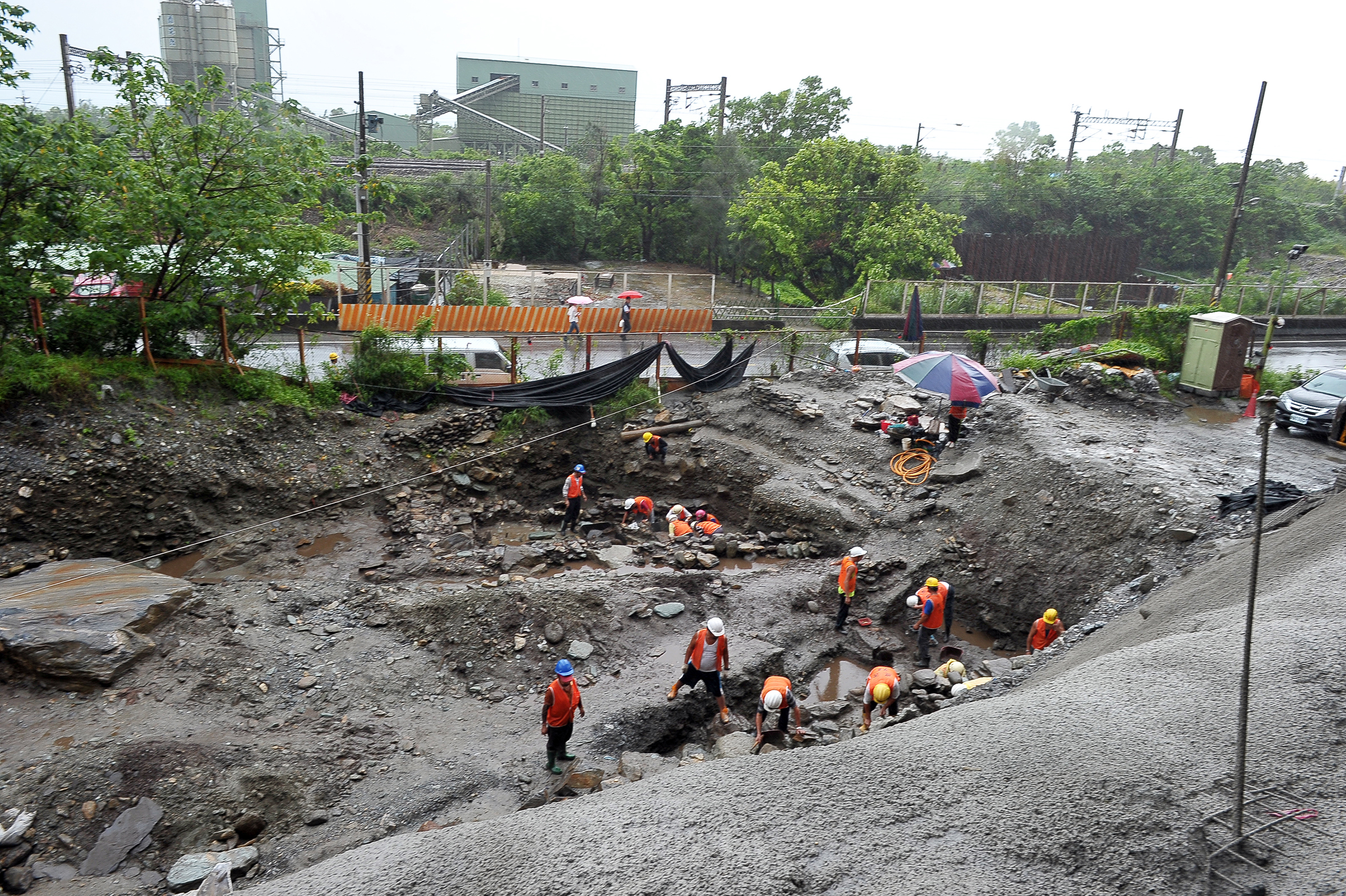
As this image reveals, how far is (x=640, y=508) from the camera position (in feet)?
48.4

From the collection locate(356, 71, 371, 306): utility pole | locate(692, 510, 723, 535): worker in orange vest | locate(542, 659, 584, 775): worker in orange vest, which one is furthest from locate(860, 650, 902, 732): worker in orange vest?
locate(356, 71, 371, 306): utility pole

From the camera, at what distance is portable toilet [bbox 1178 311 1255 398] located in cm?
1742

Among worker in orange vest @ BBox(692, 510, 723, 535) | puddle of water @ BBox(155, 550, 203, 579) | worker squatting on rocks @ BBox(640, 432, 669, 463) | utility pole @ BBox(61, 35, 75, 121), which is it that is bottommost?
puddle of water @ BBox(155, 550, 203, 579)

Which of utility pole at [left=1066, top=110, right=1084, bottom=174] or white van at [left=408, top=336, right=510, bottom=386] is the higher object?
utility pole at [left=1066, top=110, right=1084, bottom=174]

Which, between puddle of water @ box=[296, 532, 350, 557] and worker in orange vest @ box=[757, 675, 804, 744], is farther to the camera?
puddle of water @ box=[296, 532, 350, 557]

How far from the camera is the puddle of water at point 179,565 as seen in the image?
12.4m

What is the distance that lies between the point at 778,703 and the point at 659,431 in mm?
8881

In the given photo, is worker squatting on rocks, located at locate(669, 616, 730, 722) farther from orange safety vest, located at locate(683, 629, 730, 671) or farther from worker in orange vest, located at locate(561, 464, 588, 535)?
worker in orange vest, located at locate(561, 464, 588, 535)

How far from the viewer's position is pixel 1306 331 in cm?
2909

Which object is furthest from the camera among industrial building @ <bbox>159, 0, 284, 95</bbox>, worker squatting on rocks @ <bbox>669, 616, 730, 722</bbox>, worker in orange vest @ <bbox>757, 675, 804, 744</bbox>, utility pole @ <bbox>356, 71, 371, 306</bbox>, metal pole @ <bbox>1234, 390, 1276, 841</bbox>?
industrial building @ <bbox>159, 0, 284, 95</bbox>

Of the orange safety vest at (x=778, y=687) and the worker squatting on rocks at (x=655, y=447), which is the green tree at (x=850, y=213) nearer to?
the worker squatting on rocks at (x=655, y=447)

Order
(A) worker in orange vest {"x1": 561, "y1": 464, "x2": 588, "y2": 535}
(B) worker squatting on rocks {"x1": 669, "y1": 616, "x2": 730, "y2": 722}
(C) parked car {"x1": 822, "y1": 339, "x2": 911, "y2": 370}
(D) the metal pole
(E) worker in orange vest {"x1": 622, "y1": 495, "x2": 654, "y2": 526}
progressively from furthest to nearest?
(C) parked car {"x1": 822, "y1": 339, "x2": 911, "y2": 370} → (E) worker in orange vest {"x1": 622, "y1": 495, "x2": 654, "y2": 526} → (A) worker in orange vest {"x1": 561, "y1": 464, "x2": 588, "y2": 535} → (B) worker squatting on rocks {"x1": 669, "y1": 616, "x2": 730, "y2": 722} → (D) the metal pole

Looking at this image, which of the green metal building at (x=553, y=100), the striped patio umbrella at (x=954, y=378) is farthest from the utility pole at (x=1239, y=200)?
the green metal building at (x=553, y=100)

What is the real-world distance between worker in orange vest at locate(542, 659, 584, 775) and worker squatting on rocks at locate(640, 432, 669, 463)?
8.07 m
